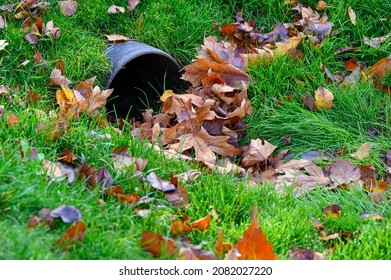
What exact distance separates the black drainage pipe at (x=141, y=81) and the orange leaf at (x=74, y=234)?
218 cm

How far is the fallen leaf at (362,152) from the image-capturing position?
3959mm

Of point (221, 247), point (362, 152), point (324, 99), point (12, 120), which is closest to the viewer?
point (221, 247)

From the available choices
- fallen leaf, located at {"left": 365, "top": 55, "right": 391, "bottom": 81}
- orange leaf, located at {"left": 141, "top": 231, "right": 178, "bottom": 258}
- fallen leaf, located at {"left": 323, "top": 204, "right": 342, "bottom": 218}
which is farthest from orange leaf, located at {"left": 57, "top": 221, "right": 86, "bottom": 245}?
fallen leaf, located at {"left": 365, "top": 55, "right": 391, "bottom": 81}

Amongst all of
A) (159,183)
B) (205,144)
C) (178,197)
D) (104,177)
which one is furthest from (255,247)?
(205,144)

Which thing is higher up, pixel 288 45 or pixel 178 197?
pixel 178 197

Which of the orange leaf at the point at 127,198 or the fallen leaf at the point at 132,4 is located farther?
the fallen leaf at the point at 132,4

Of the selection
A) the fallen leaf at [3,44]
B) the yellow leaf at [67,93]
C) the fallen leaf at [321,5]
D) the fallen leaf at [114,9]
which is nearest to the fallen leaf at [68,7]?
the fallen leaf at [114,9]

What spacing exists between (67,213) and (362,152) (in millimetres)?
2030

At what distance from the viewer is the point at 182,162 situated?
3.56 m

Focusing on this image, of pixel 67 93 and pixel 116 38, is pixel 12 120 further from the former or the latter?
pixel 116 38

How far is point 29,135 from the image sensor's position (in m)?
3.44

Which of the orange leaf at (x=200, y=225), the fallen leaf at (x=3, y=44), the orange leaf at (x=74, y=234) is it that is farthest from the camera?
the fallen leaf at (x=3, y=44)

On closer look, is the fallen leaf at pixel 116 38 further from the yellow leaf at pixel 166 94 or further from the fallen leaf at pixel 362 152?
the fallen leaf at pixel 362 152

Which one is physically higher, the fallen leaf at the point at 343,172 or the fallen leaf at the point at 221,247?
the fallen leaf at the point at 221,247
